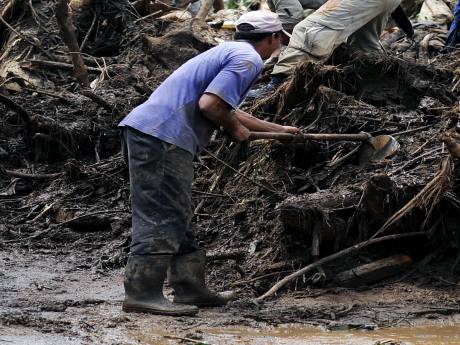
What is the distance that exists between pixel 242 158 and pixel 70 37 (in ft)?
10.1

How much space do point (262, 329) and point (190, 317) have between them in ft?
1.56

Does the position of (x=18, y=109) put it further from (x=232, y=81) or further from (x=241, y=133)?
(x=232, y=81)

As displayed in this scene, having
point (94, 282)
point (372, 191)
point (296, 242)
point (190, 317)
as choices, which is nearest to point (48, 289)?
point (94, 282)

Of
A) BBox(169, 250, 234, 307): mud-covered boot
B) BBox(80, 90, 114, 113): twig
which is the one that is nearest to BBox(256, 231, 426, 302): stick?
BBox(169, 250, 234, 307): mud-covered boot

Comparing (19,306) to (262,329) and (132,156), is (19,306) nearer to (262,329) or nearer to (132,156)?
(132,156)

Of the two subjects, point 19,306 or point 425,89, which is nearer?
point 19,306

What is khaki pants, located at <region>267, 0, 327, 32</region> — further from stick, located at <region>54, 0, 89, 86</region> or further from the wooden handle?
the wooden handle

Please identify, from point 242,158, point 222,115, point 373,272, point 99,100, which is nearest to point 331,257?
point 373,272

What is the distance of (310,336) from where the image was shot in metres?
5.24

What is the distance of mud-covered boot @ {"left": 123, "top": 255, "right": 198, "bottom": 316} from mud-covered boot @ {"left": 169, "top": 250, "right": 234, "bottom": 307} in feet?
0.89

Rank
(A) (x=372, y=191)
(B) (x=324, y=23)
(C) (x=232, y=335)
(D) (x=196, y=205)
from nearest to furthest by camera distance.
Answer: (C) (x=232, y=335)
(A) (x=372, y=191)
(D) (x=196, y=205)
(B) (x=324, y=23)

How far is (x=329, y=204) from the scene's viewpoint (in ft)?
20.8

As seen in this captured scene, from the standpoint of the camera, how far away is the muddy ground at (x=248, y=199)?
18.7 feet

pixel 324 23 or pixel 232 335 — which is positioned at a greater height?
pixel 324 23
